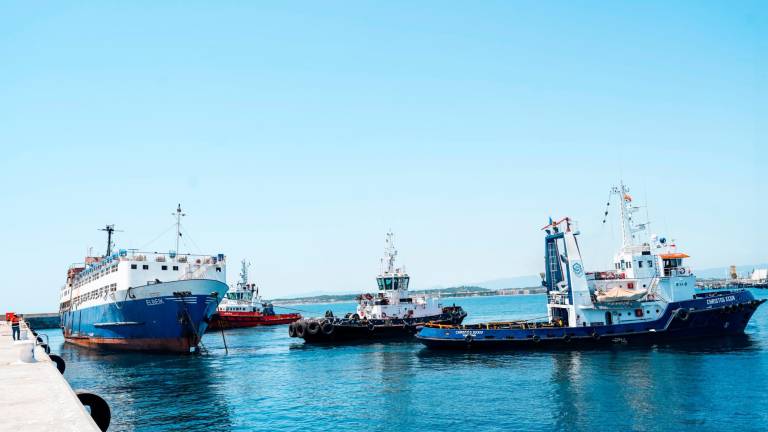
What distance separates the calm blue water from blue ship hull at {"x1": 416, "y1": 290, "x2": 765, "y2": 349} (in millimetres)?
1856

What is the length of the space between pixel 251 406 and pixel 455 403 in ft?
34.5

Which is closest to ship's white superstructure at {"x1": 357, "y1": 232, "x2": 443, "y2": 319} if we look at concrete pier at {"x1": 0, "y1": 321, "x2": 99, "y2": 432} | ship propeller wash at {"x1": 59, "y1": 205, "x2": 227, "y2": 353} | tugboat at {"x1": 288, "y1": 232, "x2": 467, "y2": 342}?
tugboat at {"x1": 288, "y1": 232, "x2": 467, "y2": 342}

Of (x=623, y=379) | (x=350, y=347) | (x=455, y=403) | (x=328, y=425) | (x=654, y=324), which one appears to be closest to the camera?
(x=328, y=425)

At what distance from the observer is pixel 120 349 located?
50094 mm

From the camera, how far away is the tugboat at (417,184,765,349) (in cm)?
4453

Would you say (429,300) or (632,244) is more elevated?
(632,244)

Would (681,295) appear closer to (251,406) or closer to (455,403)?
(455,403)

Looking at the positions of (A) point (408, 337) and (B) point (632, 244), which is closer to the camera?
(B) point (632, 244)

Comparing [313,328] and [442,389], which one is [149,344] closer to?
[313,328]

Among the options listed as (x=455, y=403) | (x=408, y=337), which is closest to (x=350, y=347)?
(x=408, y=337)

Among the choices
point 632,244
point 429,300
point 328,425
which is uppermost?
point 632,244

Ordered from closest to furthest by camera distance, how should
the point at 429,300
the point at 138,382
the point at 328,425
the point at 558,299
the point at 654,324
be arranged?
the point at 328,425 < the point at 138,382 < the point at 654,324 < the point at 558,299 < the point at 429,300

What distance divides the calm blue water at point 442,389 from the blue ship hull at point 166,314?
1.68 m

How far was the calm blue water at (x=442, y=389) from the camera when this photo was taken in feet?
78.8
